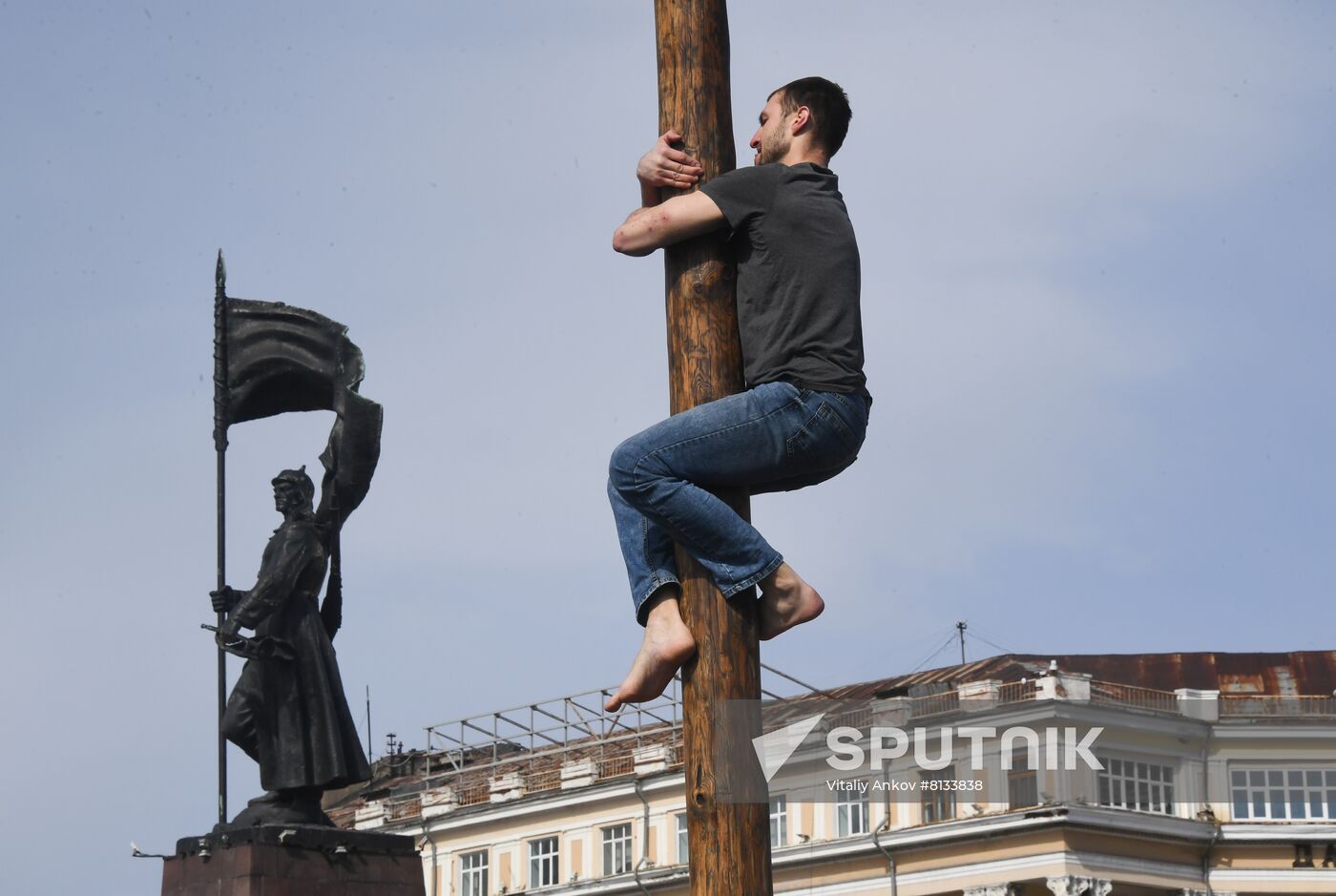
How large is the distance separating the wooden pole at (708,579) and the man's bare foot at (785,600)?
45 millimetres

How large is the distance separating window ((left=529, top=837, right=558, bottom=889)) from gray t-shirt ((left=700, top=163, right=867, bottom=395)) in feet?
184

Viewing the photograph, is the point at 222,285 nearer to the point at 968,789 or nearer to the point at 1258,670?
the point at 968,789

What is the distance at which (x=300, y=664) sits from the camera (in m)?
17.0

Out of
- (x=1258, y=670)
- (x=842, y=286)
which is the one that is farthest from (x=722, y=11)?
(x=1258, y=670)

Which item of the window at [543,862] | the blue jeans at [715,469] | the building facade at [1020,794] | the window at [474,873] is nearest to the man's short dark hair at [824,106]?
the blue jeans at [715,469]

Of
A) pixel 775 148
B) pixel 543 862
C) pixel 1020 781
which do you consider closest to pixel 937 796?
pixel 1020 781

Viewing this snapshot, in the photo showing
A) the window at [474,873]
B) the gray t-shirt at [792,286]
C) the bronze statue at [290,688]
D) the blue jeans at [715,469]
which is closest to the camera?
the blue jeans at [715,469]

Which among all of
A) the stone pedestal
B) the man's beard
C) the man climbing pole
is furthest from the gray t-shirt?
the stone pedestal

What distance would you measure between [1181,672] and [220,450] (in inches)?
1841

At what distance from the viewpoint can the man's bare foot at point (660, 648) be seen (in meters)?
5.49

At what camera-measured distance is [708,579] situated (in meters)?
5.60

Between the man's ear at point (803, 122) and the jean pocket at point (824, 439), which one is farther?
the man's ear at point (803, 122)

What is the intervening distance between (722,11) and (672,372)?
42.1 inches

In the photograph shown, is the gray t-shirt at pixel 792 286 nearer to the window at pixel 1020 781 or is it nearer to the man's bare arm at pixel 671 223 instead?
the man's bare arm at pixel 671 223
